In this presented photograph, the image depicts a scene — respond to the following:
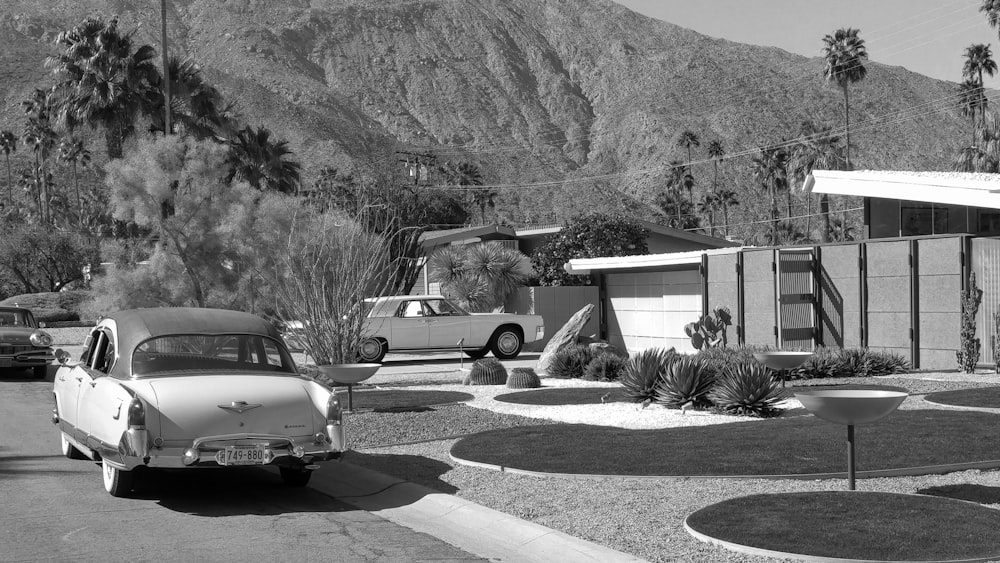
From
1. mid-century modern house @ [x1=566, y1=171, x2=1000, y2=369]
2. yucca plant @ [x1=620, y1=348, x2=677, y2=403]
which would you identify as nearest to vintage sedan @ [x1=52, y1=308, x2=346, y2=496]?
yucca plant @ [x1=620, y1=348, x2=677, y2=403]

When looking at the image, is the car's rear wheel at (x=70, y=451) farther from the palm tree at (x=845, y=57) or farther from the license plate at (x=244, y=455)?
the palm tree at (x=845, y=57)

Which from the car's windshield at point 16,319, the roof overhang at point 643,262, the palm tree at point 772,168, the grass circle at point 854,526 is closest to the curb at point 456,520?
the grass circle at point 854,526

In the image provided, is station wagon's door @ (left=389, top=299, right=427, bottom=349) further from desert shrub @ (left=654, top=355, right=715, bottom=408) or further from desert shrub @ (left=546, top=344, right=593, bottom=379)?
desert shrub @ (left=654, top=355, right=715, bottom=408)

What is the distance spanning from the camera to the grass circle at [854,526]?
641cm

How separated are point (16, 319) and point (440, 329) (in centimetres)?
946

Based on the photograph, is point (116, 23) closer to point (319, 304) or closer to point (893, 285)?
point (319, 304)

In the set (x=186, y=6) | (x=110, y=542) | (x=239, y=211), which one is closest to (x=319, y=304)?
(x=110, y=542)

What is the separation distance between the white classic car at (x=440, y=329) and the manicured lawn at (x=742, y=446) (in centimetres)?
1283

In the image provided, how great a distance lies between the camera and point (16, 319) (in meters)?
22.8

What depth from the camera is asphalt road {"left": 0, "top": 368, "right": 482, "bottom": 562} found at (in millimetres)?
7137

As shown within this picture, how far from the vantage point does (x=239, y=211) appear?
34.8 meters

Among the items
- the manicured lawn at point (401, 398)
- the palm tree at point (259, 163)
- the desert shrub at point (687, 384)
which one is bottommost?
the manicured lawn at point (401, 398)

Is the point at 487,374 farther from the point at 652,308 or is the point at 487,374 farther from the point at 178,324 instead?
the point at 652,308

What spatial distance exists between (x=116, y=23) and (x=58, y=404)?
3427cm
